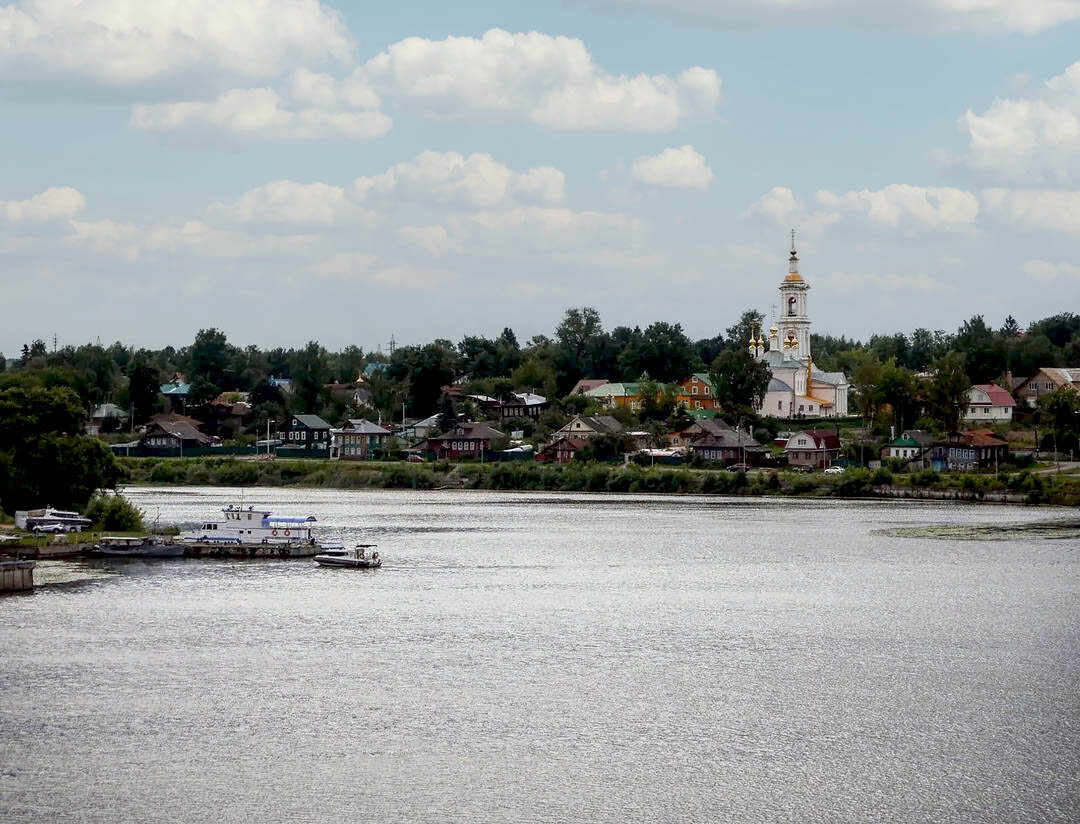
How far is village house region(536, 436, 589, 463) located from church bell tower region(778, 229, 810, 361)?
23831 mm

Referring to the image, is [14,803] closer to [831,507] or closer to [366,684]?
[366,684]

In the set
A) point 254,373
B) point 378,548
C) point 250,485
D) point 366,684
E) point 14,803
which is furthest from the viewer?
point 254,373

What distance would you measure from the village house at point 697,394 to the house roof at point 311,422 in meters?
27.5

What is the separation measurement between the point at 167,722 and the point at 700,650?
12.4 metres

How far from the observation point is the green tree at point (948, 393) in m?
87.8

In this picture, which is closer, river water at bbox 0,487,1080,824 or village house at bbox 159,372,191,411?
river water at bbox 0,487,1080,824

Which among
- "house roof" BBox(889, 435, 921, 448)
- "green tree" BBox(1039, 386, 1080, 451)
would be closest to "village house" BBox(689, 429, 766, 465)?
"house roof" BBox(889, 435, 921, 448)

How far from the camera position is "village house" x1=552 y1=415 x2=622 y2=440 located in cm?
9744

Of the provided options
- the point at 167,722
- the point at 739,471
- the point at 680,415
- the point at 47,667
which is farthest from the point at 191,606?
the point at 680,415

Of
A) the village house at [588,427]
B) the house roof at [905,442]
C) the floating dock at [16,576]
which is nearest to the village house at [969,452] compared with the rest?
the house roof at [905,442]

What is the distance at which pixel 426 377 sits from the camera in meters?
117

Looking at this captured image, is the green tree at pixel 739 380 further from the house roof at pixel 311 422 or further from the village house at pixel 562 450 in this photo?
the house roof at pixel 311 422

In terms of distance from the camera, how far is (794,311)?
4483 inches

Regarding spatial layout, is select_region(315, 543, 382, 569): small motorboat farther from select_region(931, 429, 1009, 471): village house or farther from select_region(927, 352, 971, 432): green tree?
select_region(927, 352, 971, 432): green tree
